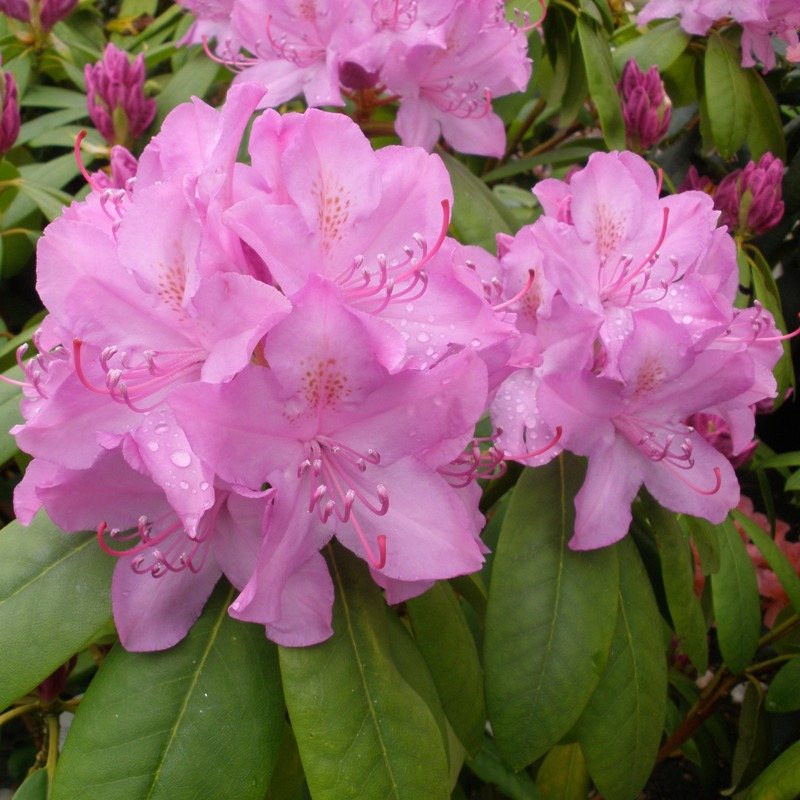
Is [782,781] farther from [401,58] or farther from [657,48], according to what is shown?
[657,48]

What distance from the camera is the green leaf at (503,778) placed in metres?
1.32

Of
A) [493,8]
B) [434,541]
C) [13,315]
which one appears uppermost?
[493,8]

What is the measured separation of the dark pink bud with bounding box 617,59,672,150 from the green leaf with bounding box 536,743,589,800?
37.0 inches

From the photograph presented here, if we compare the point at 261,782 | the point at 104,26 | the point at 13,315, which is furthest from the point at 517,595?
the point at 104,26

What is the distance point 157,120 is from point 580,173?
2.86 ft

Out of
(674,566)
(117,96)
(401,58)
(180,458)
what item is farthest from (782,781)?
(117,96)

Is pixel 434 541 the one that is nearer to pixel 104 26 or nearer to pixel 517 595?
pixel 517 595

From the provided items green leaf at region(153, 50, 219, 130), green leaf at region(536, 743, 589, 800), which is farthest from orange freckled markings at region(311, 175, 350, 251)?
green leaf at region(536, 743, 589, 800)

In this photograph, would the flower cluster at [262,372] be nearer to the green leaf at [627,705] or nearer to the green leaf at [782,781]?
the green leaf at [627,705]

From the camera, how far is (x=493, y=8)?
1.17m

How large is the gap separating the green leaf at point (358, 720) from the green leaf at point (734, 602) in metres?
0.69

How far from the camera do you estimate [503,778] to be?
1.33 m

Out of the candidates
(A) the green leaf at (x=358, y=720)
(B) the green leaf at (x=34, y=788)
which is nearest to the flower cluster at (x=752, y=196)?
(A) the green leaf at (x=358, y=720)

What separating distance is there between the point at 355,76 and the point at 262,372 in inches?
27.9
